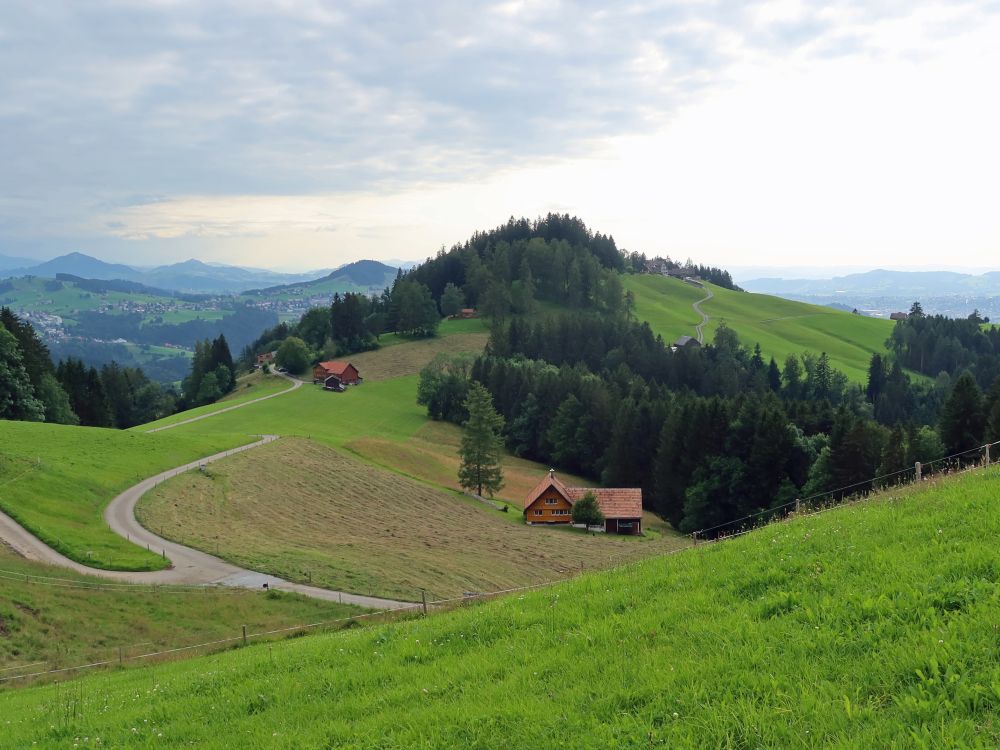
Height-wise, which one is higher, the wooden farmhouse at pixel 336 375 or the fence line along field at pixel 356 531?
the wooden farmhouse at pixel 336 375

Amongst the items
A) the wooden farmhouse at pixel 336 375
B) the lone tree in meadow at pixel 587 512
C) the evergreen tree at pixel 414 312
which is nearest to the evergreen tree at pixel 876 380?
the evergreen tree at pixel 414 312

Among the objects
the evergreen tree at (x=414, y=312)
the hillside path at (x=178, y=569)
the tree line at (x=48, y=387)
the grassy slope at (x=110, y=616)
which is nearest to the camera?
the grassy slope at (x=110, y=616)

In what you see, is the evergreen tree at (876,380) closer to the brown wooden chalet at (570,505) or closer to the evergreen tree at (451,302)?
the brown wooden chalet at (570,505)

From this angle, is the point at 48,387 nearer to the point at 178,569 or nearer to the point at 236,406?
the point at 236,406

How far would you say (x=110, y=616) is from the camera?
2670 centimetres

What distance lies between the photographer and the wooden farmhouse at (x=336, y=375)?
11556cm

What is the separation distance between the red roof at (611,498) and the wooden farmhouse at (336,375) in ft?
191

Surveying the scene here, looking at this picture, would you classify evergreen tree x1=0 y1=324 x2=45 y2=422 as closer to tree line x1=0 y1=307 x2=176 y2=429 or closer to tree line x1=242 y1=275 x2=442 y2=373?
tree line x1=0 y1=307 x2=176 y2=429

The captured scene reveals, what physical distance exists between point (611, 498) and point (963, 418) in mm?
30254

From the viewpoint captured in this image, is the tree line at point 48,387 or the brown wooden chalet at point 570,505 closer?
the brown wooden chalet at point 570,505

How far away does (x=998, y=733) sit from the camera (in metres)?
6.36

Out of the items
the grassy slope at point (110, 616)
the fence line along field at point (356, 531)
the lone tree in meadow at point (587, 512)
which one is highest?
the grassy slope at point (110, 616)

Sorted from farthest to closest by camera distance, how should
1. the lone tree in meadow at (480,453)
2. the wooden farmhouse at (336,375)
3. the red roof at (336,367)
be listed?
the red roof at (336,367) → the wooden farmhouse at (336,375) → the lone tree in meadow at (480,453)

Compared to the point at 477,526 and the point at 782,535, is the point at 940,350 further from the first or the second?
the point at 782,535
